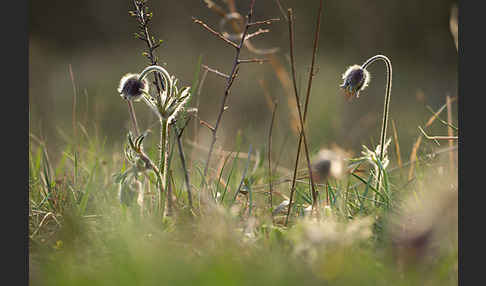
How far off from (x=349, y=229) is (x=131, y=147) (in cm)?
88

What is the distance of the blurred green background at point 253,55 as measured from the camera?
20.0ft

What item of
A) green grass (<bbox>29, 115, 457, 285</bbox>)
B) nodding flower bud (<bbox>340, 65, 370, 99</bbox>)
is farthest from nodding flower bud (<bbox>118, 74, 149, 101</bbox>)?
nodding flower bud (<bbox>340, 65, 370, 99</bbox>)

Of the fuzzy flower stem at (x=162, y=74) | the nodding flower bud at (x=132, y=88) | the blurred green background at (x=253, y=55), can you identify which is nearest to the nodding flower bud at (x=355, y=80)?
the fuzzy flower stem at (x=162, y=74)

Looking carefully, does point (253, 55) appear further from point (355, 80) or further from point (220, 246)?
point (220, 246)

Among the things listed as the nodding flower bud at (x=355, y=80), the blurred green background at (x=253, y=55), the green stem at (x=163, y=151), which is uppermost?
the blurred green background at (x=253, y=55)

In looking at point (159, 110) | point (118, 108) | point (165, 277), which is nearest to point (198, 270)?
point (165, 277)

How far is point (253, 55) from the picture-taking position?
787 cm

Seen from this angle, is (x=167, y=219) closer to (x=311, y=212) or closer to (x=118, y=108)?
(x=311, y=212)

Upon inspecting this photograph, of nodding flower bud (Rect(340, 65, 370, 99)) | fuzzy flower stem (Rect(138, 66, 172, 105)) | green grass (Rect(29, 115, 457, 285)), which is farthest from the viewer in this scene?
nodding flower bud (Rect(340, 65, 370, 99))

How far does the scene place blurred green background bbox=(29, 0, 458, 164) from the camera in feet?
20.0

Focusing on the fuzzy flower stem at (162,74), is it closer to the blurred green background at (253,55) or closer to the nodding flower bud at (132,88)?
the nodding flower bud at (132,88)

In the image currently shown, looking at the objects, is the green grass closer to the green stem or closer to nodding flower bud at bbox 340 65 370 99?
the green stem

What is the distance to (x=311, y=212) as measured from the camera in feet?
6.13

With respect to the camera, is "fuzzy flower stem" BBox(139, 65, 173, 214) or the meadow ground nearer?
the meadow ground
